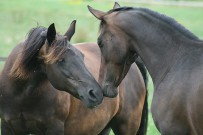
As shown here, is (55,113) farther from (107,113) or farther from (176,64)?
(176,64)

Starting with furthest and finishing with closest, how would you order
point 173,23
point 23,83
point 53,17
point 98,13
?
1. point 53,17
2. point 23,83
3. point 98,13
4. point 173,23

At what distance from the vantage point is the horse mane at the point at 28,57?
6344 mm

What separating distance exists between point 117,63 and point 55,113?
3.05 ft

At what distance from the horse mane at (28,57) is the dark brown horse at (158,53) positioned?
2.17 ft

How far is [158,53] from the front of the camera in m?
6.12

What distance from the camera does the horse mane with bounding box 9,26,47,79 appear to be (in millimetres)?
6344

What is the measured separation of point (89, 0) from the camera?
3656 cm

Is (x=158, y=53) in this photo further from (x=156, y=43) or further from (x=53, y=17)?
(x=53, y=17)

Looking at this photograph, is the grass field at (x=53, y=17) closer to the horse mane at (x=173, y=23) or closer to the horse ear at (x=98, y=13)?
the horse ear at (x=98, y=13)

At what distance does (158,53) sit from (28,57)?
1.35 m

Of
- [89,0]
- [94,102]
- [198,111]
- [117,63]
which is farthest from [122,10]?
[89,0]

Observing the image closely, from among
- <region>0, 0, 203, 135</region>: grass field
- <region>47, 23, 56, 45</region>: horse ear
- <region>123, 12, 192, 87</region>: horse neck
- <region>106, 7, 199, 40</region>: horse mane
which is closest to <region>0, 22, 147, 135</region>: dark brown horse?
<region>47, 23, 56, 45</region>: horse ear

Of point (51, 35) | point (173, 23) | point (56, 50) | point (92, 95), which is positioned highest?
point (173, 23)

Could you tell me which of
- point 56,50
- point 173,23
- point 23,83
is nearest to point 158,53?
point 173,23
